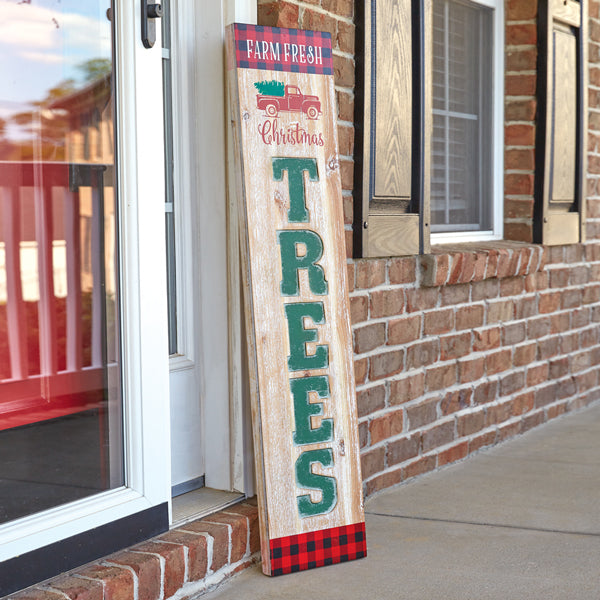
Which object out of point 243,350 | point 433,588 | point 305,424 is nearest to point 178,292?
point 243,350

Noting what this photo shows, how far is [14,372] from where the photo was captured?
7.43 feet

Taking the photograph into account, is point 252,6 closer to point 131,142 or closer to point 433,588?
point 131,142

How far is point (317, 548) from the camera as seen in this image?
8.84 ft

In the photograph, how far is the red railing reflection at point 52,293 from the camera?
2221mm

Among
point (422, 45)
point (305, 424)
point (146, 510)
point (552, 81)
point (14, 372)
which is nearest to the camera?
point (14, 372)

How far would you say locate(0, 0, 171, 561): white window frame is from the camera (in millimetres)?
2375

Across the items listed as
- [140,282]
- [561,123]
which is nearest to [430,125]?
[561,123]

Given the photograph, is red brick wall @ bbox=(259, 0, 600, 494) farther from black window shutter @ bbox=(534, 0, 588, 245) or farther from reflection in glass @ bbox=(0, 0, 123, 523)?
reflection in glass @ bbox=(0, 0, 123, 523)

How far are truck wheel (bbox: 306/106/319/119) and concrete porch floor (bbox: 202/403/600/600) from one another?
130cm

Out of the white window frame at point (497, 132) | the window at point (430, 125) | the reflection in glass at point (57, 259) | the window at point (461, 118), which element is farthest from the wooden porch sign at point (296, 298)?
the white window frame at point (497, 132)

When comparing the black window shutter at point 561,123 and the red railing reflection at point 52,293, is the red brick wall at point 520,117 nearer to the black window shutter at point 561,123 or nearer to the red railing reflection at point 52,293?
the black window shutter at point 561,123

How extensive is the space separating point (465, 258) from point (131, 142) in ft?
6.05

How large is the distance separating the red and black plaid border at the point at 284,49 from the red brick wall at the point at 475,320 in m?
0.12

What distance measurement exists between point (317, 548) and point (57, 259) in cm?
109
